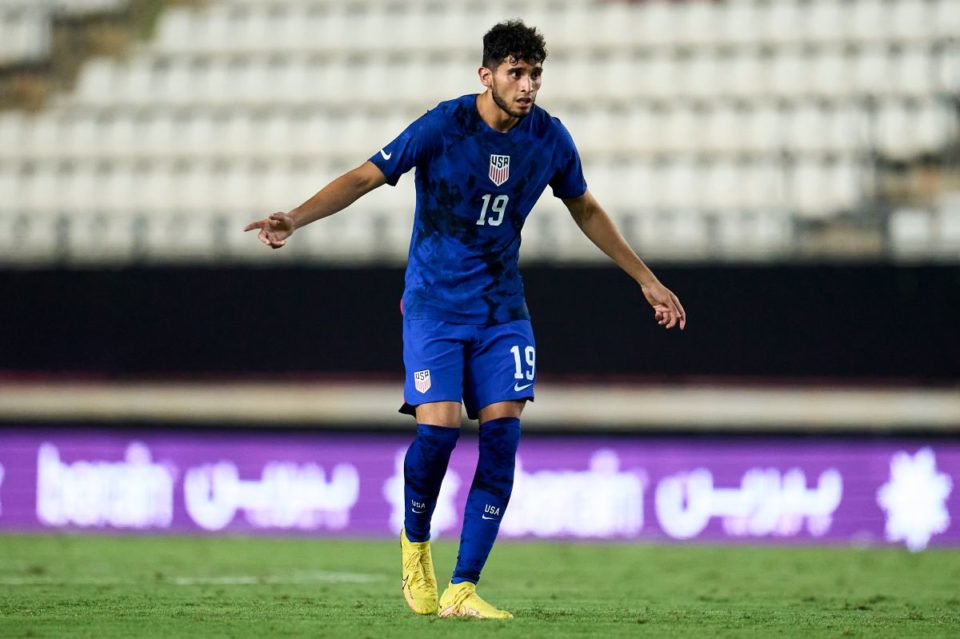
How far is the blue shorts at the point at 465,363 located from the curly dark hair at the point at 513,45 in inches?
39.1

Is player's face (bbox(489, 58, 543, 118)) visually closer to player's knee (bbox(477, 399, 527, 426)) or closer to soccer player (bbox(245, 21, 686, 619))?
soccer player (bbox(245, 21, 686, 619))

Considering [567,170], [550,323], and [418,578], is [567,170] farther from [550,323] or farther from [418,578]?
[550,323]

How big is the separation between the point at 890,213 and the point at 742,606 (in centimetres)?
721

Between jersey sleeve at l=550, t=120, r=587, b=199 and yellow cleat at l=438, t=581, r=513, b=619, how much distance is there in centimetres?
158

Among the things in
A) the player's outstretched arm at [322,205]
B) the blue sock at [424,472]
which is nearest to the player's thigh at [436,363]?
the blue sock at [424,472]

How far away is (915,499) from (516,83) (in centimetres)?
819

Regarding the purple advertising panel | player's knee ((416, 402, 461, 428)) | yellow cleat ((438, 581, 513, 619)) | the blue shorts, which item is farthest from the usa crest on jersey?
the purple advertising panel

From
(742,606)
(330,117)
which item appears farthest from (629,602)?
(330,117)

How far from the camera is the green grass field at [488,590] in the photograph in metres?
5.47

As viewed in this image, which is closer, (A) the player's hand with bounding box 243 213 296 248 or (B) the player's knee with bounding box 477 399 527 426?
(A) the player's hand with bounding box 243 213 296 248

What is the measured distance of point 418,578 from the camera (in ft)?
19.2

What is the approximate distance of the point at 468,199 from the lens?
18.9 ft

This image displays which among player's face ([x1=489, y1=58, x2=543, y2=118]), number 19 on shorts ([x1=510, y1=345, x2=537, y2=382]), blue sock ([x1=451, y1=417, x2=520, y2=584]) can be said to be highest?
player's face ([x1=489, y1=58, x2=543, y2=118])

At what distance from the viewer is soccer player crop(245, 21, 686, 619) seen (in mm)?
5730
